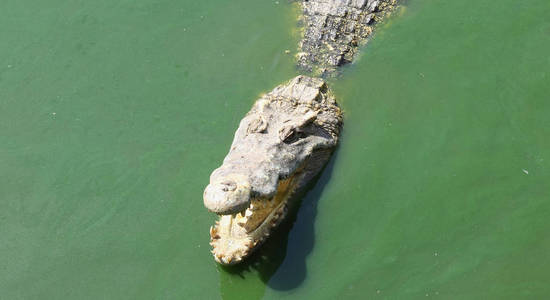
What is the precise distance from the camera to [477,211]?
5211 mm

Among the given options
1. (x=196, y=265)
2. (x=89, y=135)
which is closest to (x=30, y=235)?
(x=89, y=135)

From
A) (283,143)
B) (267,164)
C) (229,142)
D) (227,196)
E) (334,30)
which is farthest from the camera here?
(334,30)

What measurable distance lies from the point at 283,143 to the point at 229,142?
913 millimetres

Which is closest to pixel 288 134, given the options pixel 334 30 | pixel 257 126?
pixel 257 126

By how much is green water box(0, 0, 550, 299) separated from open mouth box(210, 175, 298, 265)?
261 mm

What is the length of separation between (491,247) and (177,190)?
2812mm

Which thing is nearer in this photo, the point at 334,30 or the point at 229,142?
the point at 229,142

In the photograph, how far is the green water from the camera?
4914 mm

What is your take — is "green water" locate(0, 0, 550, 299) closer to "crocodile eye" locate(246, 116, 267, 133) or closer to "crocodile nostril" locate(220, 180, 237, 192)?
"crocodile eye" locate(246, 116, 267, 133)

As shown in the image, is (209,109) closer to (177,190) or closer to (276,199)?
(177,190)

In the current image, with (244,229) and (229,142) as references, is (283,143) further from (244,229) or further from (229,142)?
(229,142)

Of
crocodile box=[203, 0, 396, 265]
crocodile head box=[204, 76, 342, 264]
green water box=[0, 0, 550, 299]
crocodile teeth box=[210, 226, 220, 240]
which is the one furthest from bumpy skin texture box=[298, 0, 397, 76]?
crocodile teeth box=[210, 226, 220, 240]

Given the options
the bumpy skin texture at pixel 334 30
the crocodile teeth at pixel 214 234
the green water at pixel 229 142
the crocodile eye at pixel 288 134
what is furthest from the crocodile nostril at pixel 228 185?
the bumpy skin texture at pixel 334 30

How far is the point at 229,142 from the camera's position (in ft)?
18.8
